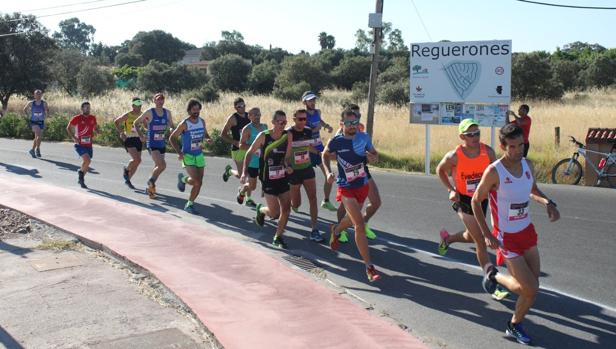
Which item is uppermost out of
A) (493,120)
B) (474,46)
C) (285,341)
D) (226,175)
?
(474,46)

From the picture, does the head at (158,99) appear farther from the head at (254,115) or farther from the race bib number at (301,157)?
the race bib number at (301,157)

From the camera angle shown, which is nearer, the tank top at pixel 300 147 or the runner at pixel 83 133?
the tank top at pixel 300 147

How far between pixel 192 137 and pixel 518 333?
645cm

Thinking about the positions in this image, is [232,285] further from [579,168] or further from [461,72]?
[461,72]

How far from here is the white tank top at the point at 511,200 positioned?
16.1ft

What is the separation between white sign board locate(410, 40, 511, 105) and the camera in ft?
51.6

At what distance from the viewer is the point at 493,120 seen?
15812 millimetres

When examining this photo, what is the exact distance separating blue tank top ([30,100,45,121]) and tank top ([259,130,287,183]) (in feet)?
42.9

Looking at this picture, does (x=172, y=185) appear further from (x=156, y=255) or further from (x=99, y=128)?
(x=99, y=128)

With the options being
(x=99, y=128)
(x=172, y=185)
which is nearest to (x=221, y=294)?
(x=172, y=185)

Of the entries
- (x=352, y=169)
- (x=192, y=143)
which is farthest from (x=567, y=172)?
(x=352, y=169)

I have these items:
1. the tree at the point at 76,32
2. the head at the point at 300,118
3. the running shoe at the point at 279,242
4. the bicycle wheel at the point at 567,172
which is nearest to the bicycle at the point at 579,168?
the bicycle wheel at the point at 567,172

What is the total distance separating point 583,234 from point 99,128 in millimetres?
21549

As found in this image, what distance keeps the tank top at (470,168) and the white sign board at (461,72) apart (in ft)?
33.2
